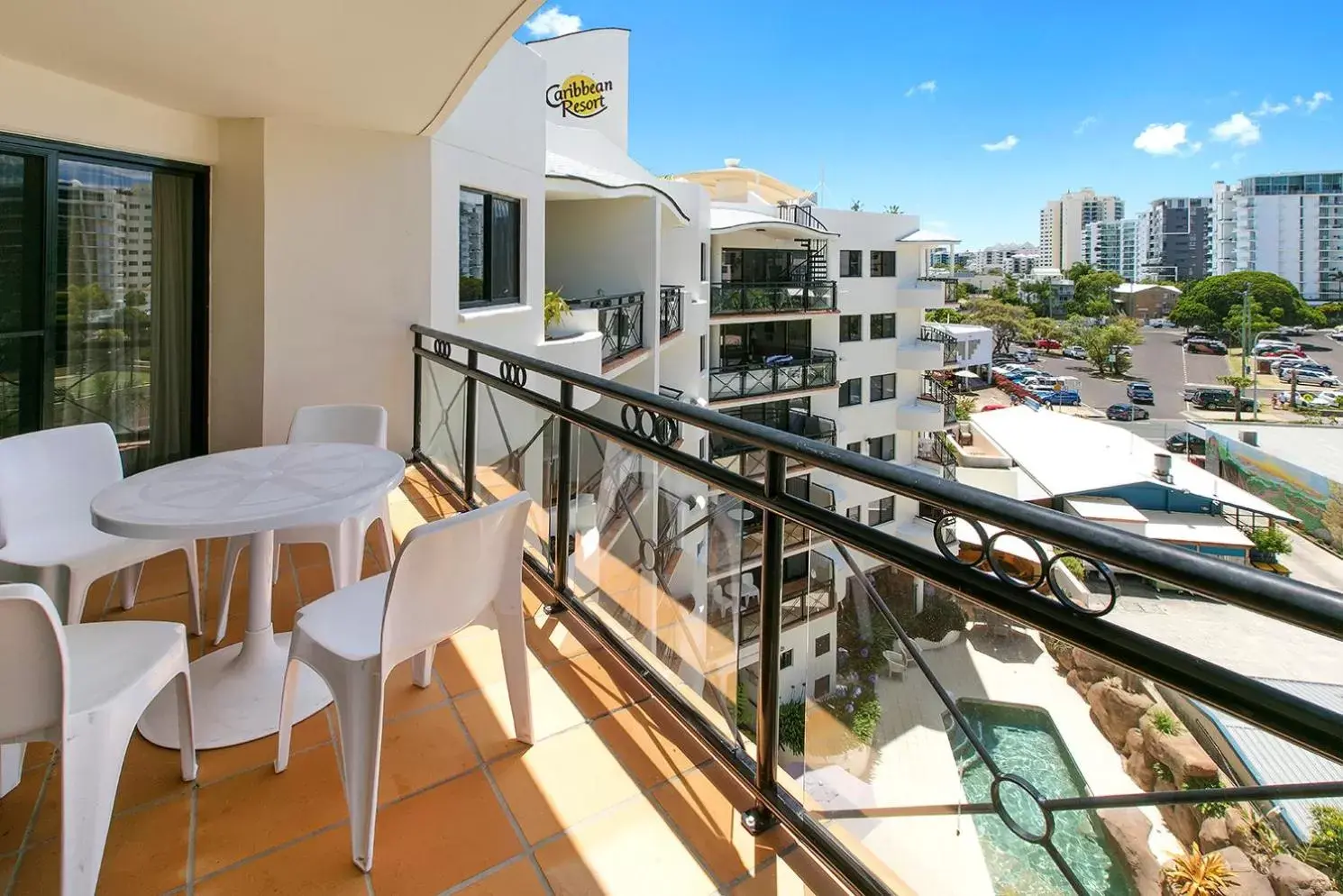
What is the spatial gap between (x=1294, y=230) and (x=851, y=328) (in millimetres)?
78995

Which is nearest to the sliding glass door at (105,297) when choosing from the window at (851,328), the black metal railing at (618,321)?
the black metal railing at (618,321)

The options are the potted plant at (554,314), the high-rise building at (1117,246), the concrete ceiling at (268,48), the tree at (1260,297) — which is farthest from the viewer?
the high-rise building at (1117,246)

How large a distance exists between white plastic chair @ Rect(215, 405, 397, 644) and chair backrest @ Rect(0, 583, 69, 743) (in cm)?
121

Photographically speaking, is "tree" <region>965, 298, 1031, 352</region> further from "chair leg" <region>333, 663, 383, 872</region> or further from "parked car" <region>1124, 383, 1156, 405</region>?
"chair leg" <region>333, 663, 383, 872</region>

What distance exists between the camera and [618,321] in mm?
10531

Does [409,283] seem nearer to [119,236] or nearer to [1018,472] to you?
[119,236]

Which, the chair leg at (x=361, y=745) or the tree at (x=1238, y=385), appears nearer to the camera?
the chair leg at (x=361, y=745)

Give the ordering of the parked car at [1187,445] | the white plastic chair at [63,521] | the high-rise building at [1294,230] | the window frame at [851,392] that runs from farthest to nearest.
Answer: the high-rise building at [1294,230] → the parked car at [1187,445] → the window frame at [851,392] → the white plastic chair at [63,521]

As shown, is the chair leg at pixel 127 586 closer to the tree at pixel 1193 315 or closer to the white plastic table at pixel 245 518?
the white plastic table at pixel 245 518

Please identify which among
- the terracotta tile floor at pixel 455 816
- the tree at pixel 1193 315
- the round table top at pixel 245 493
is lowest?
the terracotta tile floor at pixel 455 816

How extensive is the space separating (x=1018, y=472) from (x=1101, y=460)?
4.79 m

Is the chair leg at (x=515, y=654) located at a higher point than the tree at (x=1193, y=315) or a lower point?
lower

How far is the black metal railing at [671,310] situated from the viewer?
1265cm

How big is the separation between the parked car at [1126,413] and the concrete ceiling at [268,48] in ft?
132
